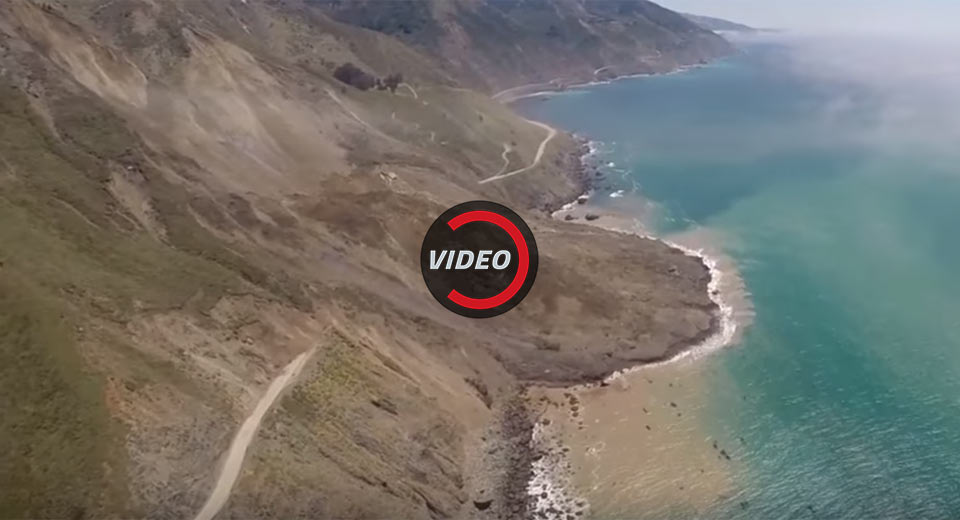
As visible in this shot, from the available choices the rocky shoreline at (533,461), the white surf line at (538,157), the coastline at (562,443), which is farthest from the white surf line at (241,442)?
the white surf line at (538,157)

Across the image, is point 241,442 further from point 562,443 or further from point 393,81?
point 393,81

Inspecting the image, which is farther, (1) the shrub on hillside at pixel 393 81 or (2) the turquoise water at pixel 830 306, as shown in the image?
(1) the shrub on hillside at pixel 393 81

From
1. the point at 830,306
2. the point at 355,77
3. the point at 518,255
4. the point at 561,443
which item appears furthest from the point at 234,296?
the point at 355,77

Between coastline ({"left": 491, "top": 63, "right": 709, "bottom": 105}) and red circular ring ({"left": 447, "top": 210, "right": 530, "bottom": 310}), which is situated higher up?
red circular ring ({"left": 447, "top": 210, "right": 530, "bottom": 310})

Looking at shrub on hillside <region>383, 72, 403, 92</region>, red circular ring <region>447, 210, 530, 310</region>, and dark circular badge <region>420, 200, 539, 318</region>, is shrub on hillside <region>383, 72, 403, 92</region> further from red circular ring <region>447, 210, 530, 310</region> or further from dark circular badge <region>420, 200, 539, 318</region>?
dark circular badge <region>420, 200, 539, 318</region>

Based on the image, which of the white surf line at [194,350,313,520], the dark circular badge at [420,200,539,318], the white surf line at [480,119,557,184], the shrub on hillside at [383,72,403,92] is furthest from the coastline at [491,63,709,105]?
the white surf line at [194,350,313,520]

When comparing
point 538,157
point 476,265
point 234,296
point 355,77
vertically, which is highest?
point 234,296

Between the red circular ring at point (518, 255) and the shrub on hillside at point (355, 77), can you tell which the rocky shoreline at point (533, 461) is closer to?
the red circular ring at point (518, 255)
